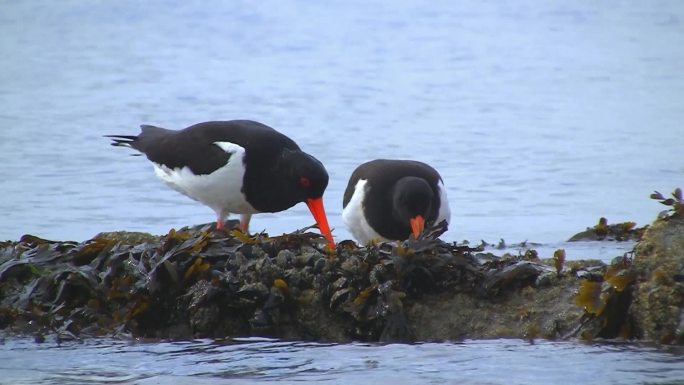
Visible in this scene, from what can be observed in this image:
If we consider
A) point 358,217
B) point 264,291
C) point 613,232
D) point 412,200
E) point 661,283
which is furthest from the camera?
point 613,232

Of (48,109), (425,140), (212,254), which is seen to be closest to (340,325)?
(212,254)

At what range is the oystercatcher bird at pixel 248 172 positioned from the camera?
288 inches

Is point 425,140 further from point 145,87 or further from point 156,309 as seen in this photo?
point 156,309

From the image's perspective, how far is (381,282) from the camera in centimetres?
502

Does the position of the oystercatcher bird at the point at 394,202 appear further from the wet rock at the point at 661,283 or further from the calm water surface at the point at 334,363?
the wet rock at the point at 661,283

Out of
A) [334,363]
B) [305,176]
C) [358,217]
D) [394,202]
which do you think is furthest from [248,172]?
[334,363]

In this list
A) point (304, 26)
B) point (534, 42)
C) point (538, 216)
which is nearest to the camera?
point (538, 216)

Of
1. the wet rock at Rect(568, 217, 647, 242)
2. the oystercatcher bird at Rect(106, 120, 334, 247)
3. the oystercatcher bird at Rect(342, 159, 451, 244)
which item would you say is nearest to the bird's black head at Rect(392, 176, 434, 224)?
the oystercatcher bird at Rect(342, 159, 451, 244)

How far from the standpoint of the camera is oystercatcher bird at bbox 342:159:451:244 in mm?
7125

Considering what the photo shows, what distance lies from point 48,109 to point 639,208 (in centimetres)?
795

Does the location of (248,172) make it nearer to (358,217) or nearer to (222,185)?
(222,185)

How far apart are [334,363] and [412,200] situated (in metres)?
2.64

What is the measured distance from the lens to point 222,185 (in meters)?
7.36

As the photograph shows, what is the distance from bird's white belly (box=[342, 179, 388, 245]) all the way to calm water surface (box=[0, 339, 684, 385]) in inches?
102
